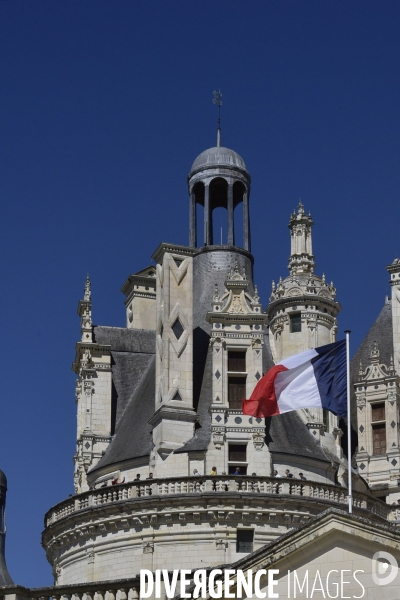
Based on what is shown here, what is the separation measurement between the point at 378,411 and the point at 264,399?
13751 mm

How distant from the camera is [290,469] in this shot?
146 feet

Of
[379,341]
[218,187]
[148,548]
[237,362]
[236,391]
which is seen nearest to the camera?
[148,548]

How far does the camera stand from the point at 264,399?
126ft

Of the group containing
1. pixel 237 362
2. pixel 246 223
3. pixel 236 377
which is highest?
pixel 246 223

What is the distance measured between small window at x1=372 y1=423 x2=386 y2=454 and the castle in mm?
47

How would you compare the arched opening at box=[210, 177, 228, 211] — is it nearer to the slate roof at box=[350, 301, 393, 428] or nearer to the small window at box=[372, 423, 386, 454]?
the slate roof at box=[350, 301, 393, 428]

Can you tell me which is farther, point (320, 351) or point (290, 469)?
point (290, 469)

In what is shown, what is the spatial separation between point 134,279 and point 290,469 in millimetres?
12522

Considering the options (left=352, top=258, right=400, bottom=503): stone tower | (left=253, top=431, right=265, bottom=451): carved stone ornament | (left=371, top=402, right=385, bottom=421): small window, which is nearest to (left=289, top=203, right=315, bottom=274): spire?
(left=352, top=258, right=400, bottom=503): stone tower

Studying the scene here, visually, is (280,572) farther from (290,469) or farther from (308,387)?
(290,469)

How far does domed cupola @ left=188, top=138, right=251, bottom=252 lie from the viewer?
51562 mm

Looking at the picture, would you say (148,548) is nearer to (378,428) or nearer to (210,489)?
(210,489)

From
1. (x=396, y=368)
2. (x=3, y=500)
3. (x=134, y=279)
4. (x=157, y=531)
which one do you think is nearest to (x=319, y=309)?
(x=396, y=368)

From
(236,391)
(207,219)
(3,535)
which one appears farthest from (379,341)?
(3,535)
